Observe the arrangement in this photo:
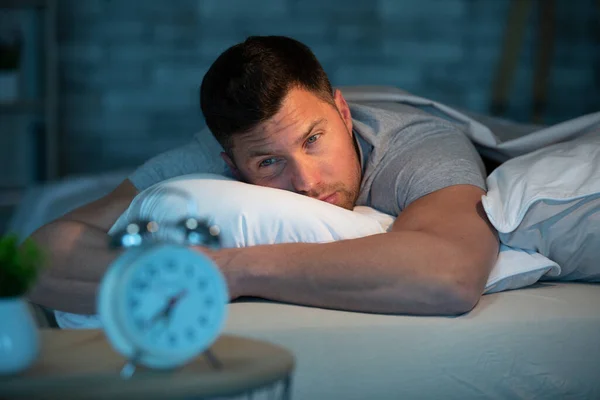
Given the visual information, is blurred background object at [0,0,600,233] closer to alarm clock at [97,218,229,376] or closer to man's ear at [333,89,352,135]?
man's ear at [333,89,352,135]

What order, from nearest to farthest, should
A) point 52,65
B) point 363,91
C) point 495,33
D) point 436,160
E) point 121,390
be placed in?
point 121,390, point 436,160, point 363,91, point 52,65, point 495,33

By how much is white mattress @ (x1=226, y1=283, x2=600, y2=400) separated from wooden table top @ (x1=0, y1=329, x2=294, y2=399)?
29 centimetres

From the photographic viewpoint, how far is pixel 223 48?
371 centimetres

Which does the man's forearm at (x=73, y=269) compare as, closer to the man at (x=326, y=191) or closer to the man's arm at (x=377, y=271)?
the man at (x=326, y=191)

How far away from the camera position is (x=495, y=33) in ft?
12.5

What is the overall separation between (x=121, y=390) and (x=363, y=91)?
1.41 meters

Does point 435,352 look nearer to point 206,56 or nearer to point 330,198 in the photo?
point 330,198

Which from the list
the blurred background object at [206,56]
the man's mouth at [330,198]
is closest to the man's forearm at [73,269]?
the man's mouth at [330,198]

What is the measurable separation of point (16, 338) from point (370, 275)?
0.56 meters

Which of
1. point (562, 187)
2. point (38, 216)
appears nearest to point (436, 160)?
point (562, 187)

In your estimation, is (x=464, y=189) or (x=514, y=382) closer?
(x=514, y=382)

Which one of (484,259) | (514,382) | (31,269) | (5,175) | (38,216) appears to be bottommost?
(5,175)

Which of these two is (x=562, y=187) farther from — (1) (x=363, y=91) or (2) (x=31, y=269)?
(2) (x=31, y=269)

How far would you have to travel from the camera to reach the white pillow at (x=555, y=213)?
1.46m
